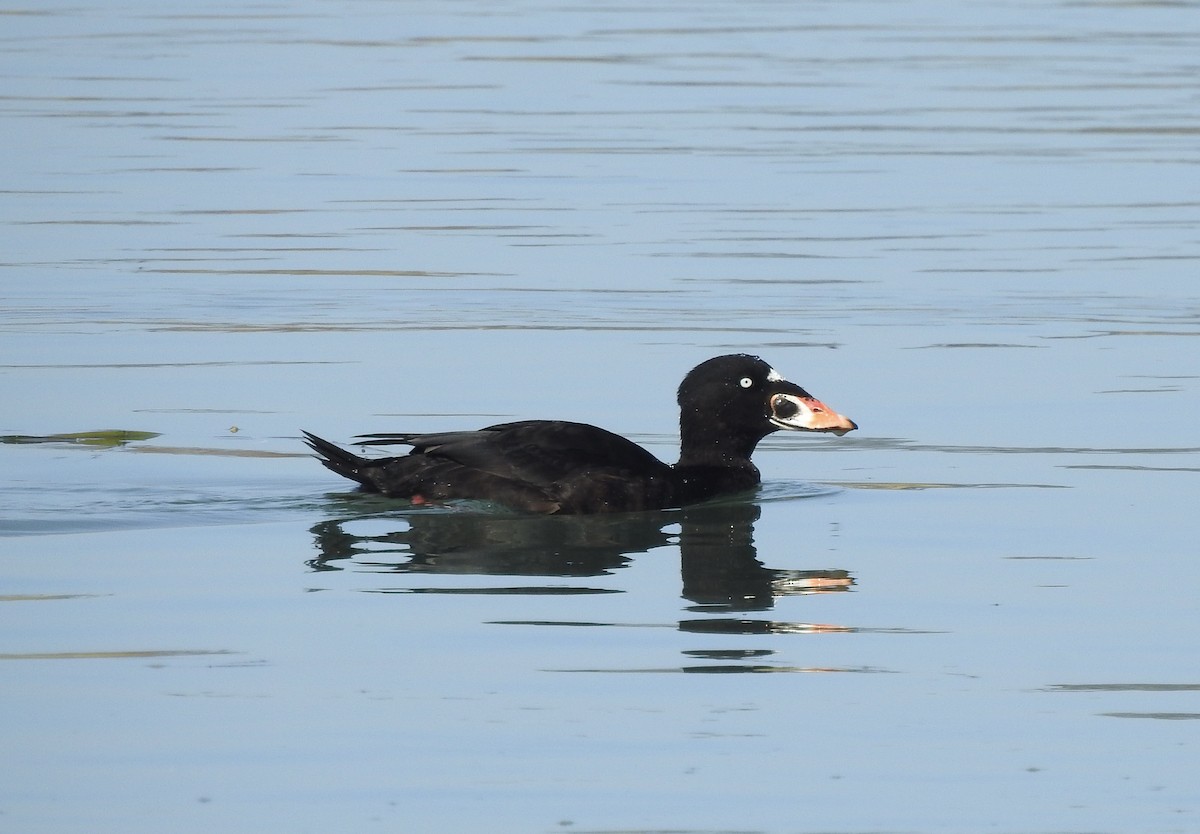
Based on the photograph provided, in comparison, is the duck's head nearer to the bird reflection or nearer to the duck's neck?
the duck's neck

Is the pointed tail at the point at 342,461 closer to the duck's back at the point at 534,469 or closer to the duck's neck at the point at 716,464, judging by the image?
the duck's back at the point at 534,469

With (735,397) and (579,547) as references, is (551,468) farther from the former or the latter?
(735,397)

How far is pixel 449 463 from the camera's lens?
1010 cm

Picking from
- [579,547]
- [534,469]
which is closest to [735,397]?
[534,469]

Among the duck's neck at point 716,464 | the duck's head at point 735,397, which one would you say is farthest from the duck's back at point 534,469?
the duck's head at point 735,397

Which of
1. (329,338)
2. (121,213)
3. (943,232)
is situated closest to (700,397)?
(329,338)

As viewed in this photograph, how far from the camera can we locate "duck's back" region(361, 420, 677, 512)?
9.95 metres

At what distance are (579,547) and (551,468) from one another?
61 cm

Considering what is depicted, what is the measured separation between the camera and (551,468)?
32.6 feet

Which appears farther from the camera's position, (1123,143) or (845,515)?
(1123,143)

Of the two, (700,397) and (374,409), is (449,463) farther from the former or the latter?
(374,409)

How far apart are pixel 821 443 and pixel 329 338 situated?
3.73 metres

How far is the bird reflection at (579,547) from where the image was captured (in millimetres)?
8656

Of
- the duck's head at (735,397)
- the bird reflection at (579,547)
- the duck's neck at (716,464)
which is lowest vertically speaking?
the bird reflection at (579,547)
